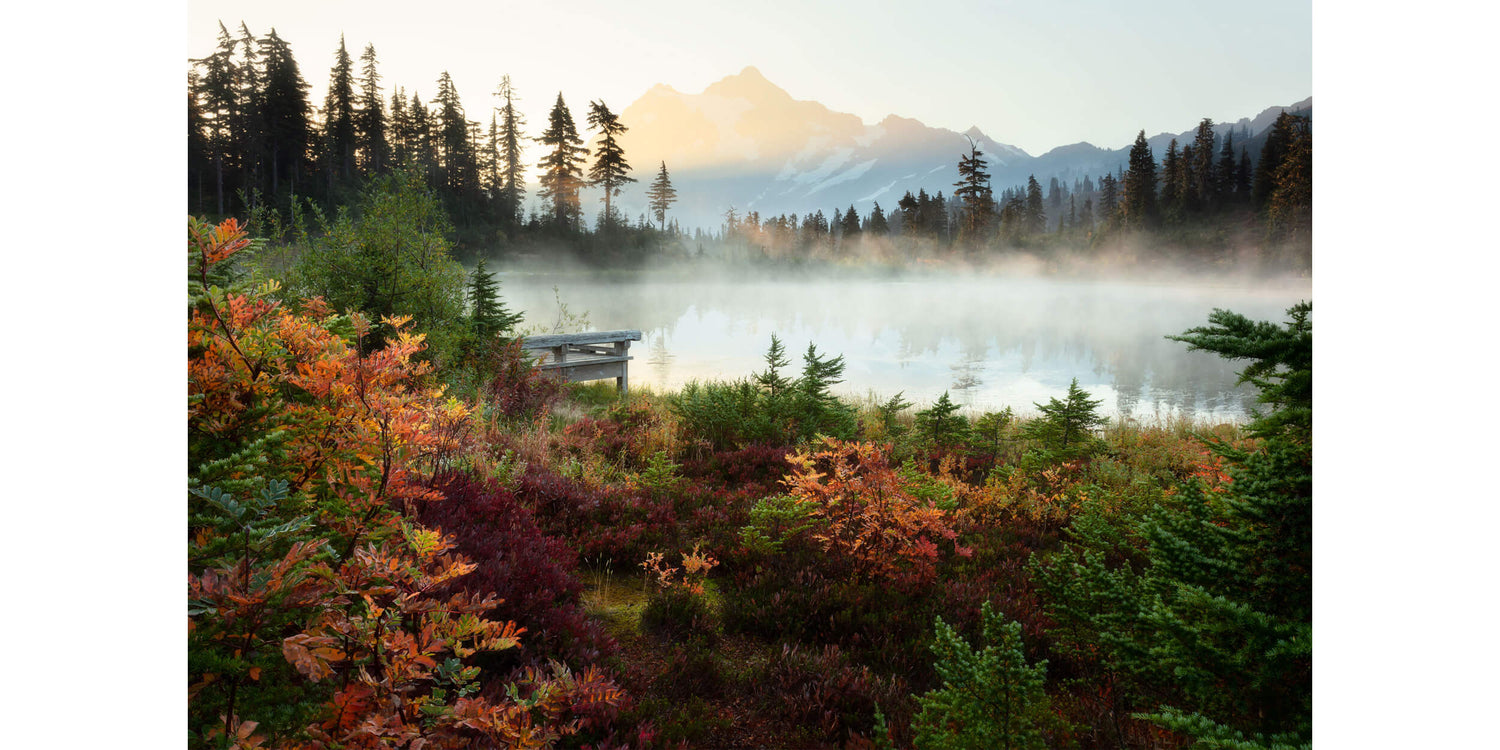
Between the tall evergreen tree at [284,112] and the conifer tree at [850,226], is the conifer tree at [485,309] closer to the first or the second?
the tall evergreen tree at [284,112]

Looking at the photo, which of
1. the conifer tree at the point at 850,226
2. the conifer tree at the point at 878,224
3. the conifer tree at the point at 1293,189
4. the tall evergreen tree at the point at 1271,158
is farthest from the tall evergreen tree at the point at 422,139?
the conifer tree at the point at 878,224

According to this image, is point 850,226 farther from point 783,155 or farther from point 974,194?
point 783,155

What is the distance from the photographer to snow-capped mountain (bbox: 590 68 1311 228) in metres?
8.55

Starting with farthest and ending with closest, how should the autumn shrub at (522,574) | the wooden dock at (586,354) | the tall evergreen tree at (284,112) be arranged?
the wooden dock at (586,354), the tall evergreen tree at (284,112), the autumn shrub at (522,574)

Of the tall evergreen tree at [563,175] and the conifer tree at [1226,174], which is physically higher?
the tall evergreen tree at [563,175]

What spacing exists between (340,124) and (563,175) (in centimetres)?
490

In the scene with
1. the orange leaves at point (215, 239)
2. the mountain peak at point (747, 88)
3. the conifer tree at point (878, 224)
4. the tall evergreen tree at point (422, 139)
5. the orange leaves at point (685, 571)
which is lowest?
the orange leaves at point (685, 571)

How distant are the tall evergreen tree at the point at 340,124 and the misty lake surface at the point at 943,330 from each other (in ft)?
12.0

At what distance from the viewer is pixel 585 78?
499 centimetres

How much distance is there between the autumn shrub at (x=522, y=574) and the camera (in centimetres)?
232

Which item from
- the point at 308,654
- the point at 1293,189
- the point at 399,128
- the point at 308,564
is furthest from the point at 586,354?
the point at 308,654
